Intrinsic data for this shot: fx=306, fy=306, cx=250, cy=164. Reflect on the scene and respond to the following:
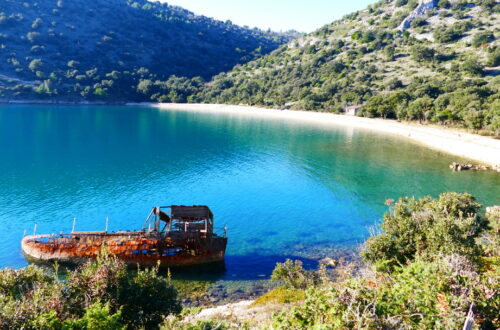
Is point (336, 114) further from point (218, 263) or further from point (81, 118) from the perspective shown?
point (218, 263)

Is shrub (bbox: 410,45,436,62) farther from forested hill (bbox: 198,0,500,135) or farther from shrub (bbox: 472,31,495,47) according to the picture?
shrub (bbox: 472,31,495,47)

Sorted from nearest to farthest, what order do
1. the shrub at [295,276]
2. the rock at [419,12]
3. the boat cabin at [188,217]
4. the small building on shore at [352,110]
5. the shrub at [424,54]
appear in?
the shrub at [295,276]
the boat cabin at [188,217]
the small building on shore at [352,110]
the shrub at [424,54]
the rock at [419,12]

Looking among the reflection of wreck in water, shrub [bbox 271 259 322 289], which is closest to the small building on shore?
the reflection of wreck in water

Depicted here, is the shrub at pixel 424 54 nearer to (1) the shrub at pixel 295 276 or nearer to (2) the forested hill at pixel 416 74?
(2) the forested hill at pixel 416 74

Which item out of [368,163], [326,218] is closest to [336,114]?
[368,163]

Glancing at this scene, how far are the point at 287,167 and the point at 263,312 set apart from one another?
160ft

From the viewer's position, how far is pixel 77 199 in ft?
141

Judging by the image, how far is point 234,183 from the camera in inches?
2142

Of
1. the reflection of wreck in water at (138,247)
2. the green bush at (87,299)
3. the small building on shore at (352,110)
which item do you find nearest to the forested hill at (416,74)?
the small building on shore at (352,110)

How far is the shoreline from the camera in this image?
70375 millimetres

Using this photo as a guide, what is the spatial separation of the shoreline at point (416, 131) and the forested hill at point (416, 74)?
4680 mm

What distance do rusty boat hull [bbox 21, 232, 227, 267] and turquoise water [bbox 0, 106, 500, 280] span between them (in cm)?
217

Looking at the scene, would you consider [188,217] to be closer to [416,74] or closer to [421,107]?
[421,107]

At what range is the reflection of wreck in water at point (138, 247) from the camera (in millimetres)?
28594
